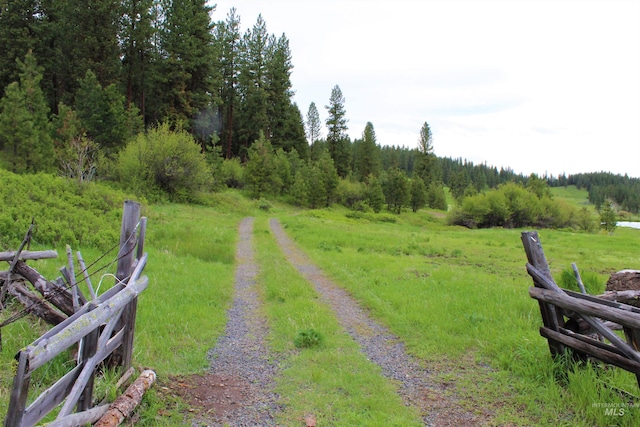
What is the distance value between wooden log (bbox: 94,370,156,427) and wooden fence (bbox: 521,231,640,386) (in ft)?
18.2

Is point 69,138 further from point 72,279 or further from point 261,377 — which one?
point 261,377

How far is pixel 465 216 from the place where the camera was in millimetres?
59094

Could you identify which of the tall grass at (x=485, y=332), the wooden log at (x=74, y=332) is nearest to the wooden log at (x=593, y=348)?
the tall grass at (x=485, y=332)

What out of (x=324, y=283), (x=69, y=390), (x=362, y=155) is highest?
(x=362, y=155)

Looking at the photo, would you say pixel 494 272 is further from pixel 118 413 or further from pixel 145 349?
pixel 118 413

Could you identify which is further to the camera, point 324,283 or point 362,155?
point 362,155

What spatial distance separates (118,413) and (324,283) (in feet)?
27.0

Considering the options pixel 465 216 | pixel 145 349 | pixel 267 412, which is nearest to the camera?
pixel 267 412

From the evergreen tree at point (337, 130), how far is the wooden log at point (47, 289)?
71.9m

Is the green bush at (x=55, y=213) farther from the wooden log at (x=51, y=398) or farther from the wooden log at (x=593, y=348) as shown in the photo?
the wooden log at (x=593, y=348)

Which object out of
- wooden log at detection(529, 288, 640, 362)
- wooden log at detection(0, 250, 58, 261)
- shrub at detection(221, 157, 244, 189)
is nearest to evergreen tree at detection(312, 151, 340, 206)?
shrub at detection(221, 157, 244, 189)

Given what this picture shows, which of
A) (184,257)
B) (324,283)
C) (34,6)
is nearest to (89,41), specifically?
(34,6)

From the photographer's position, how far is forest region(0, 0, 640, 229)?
31391mm

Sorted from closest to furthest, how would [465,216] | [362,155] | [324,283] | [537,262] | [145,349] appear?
[537,262], [145,349], [324,283], [465,216], [362,155]
